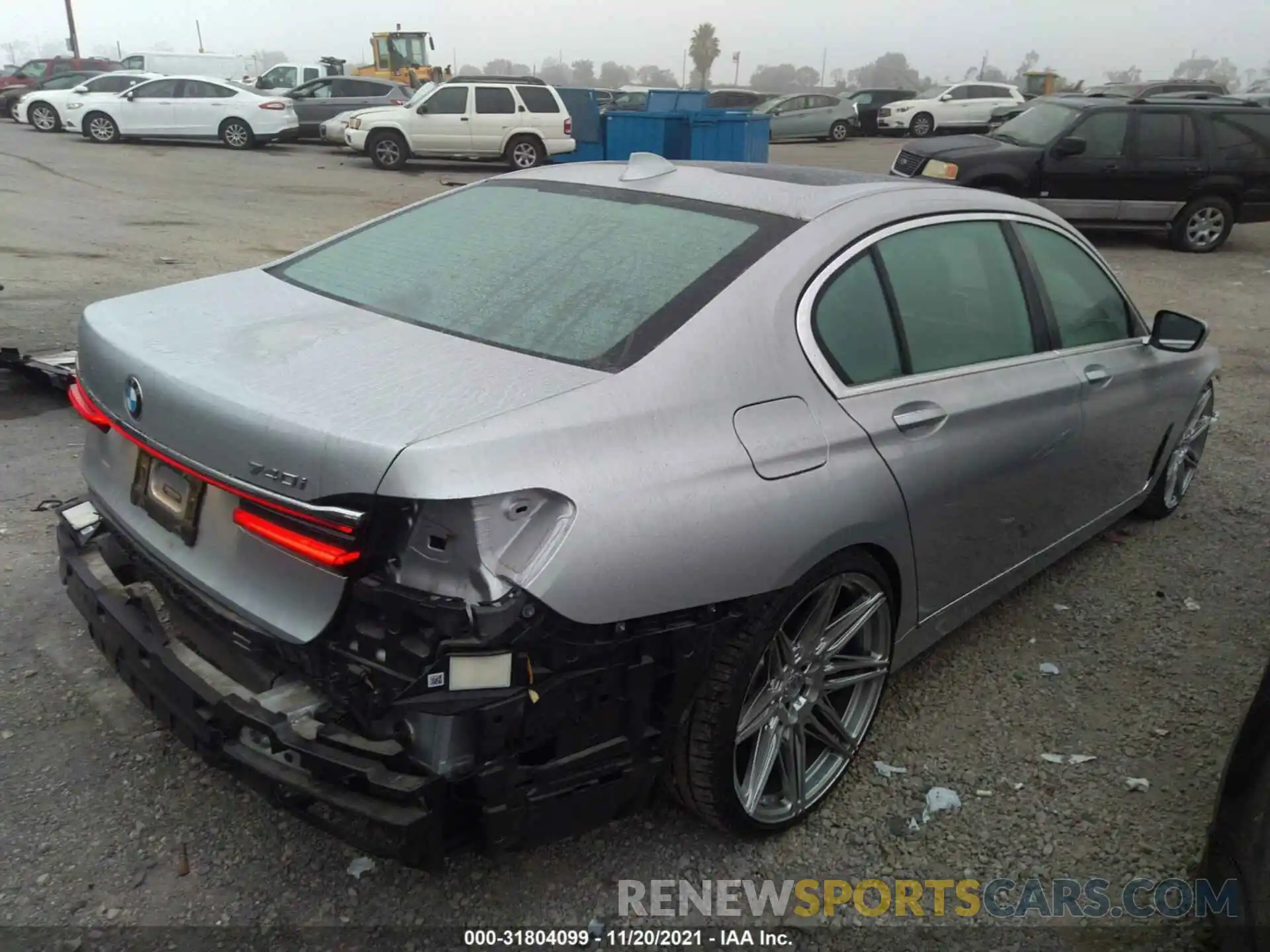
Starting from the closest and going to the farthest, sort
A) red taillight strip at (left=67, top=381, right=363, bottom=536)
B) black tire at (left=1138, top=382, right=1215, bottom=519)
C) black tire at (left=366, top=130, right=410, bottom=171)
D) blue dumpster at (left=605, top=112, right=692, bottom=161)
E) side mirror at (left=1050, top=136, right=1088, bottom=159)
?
red taillight strip at (left=67, top=381, right=363, bottom=536)
black tire at (left=1138, top=382, right=1215, bottom=519)
side mirror at (left=1050, top=136, right=1088, bottom=159)
blue dumpster at (left=605, top=112, right=692, bottom=161)
black tire at (left=366, top=130, right=410, bottom=171)

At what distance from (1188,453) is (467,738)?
14.0ft

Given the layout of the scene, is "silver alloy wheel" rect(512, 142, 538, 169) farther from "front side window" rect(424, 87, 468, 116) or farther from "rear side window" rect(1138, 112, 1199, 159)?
"rear side window" rect(1138, 112, 1199, 159)

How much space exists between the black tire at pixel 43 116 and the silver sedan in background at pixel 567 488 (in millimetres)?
23684

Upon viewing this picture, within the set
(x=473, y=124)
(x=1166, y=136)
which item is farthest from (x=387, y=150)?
(x=1166, y=136)

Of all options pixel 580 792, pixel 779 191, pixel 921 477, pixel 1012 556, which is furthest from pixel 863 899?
pixel 779 191

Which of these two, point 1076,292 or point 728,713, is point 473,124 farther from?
point 728,713

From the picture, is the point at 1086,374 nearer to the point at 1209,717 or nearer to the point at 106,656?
the point at 1209,717

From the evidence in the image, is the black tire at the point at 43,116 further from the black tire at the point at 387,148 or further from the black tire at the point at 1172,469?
the black tire at the point at 1172,469

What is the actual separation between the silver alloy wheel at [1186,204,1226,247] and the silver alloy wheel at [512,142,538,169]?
11.4m

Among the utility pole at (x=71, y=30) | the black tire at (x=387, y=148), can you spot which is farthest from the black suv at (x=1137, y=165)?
the utility pole at (x=71, y=30)

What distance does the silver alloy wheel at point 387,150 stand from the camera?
18.9 m

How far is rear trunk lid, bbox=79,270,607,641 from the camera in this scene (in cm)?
195

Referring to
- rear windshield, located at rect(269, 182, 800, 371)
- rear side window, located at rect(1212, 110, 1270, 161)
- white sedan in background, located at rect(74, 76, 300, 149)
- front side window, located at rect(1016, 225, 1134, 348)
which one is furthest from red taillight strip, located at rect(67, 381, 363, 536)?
white sedan in background, located at rect(74, 76, 300, 149)

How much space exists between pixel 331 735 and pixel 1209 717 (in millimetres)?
2867
